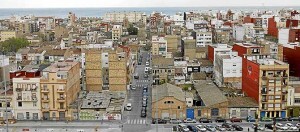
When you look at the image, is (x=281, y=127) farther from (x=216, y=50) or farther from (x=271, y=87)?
(x=216, y=50)

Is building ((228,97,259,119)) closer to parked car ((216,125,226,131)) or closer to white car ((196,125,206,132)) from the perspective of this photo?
parked car ((216,125,226,131))

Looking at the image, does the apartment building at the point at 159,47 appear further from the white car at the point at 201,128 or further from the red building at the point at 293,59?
the white car at the point at 201,128

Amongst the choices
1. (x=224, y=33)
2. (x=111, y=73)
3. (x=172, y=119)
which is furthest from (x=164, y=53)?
(x=172, y=119)

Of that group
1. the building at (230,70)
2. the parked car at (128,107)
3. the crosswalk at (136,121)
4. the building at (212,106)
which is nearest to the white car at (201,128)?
the building at (212,106)

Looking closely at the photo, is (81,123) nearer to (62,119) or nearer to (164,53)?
(62,119)

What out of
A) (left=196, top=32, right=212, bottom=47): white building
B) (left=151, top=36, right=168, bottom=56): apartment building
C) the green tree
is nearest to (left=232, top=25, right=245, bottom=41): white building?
(left=196, top=32, right=212, bottom=47): white building
